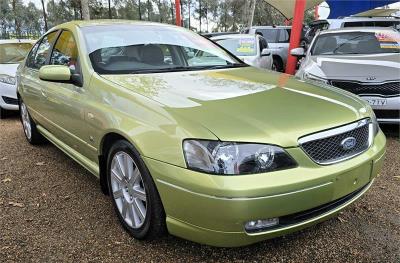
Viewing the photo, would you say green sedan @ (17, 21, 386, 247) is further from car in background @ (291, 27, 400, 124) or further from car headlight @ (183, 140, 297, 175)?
car in background @ (291, 27, 400, 124)

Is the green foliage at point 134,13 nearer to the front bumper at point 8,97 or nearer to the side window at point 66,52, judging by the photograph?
the front bumper at point 8,97

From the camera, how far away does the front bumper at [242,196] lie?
208 centimetres

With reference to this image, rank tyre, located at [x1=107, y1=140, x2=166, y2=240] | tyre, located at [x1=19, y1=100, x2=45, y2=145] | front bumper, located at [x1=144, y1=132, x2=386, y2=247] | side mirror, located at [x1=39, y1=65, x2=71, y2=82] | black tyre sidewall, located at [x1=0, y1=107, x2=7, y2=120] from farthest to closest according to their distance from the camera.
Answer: black tyre sidewall, located at [x1=0, y1=107, x2=7, y2=120], tyre, located at [x1=19, y1=100, x2=45, y2=145], side mirror, located at [x1=39, y1=65, x2=71, y2=82], tyre, located at [x1=107, y1=140, x2=166, y2=240], front bumper, located at [x1=144, y1=132, x2=386, y2=247]

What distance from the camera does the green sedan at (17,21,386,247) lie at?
2.15 m

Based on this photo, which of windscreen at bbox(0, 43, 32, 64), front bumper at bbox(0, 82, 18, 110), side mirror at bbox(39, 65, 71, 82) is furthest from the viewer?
windscreen at bbox(0, 43, 32, 64)

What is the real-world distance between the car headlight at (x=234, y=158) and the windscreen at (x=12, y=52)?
662 cm

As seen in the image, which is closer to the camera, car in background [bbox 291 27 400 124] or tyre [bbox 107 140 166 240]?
tyre [bbox 107 140 166 240]

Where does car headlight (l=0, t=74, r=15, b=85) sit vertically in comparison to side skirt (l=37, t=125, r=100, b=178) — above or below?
above

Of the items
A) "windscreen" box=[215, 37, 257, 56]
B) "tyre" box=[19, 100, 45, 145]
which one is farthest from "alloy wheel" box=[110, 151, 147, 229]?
"windscreen" box=[215, 37, 257, 56]

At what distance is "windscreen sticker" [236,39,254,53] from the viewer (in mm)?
8977

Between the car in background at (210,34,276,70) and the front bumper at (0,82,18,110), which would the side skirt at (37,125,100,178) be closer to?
the front bumper at (0,82,18,110)

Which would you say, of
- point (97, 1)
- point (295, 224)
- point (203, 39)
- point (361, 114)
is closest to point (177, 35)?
point (203, 39)

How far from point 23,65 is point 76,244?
10.3ft

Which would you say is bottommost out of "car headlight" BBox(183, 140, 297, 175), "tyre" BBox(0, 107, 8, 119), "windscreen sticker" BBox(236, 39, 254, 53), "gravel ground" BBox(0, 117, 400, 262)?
"tyre" BBox(0, 107, 8, 119)
